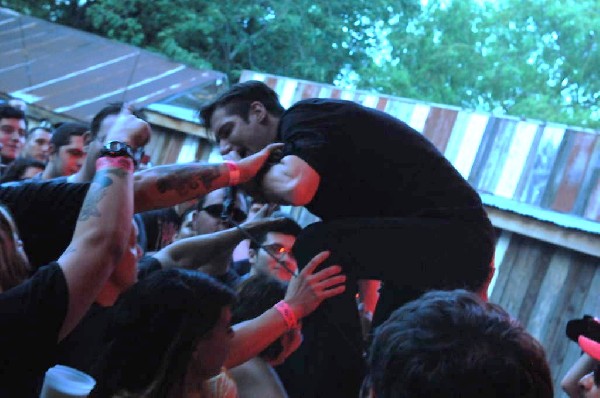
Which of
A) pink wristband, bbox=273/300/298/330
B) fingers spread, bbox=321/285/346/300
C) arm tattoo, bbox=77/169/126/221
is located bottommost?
pink wristband, bbox=273/300/298/330

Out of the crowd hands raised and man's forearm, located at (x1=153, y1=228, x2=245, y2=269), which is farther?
man's forearm, located at (x1=153, y1=228, x2=245, y2=269)

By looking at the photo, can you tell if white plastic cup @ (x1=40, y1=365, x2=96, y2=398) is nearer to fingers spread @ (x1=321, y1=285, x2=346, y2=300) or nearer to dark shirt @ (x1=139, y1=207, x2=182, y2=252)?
fingers spread @ (x1=321, y1=285, x2=346, y2=300)

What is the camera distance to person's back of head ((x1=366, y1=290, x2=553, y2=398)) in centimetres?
135

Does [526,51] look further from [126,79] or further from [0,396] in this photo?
[0,396]

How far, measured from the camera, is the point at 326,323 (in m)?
3.26

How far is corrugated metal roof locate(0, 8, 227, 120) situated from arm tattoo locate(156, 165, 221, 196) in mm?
8348

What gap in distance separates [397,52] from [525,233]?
12.4m

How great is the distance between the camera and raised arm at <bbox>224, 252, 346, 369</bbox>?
2747 mm

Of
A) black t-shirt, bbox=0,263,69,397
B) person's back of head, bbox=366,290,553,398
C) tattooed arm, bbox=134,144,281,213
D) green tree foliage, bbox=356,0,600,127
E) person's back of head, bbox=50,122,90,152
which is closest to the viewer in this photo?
person's back of head, bbox=366,290,553,398

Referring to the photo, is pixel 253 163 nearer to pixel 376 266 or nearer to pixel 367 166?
pixel 367 166

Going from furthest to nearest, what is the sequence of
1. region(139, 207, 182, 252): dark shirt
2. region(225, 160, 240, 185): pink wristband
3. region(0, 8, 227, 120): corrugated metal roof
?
region(0, 8, 227, 120): corrugated metal roof → region(139, 207, 182, 252): dark shirt → region(225, 160, 240, 185): pink wristband

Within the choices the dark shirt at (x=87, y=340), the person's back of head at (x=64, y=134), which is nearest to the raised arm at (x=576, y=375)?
the dark shirt at (x=87, y=340)

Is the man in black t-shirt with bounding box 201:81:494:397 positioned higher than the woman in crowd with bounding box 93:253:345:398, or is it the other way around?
the man in black t-shirt with bounding box 201:81:494:397

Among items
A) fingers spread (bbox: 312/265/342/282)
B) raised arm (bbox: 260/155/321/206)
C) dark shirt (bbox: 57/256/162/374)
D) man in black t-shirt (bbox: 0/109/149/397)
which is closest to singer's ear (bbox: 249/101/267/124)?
raised arm (bbox: 260/155/321/206)
